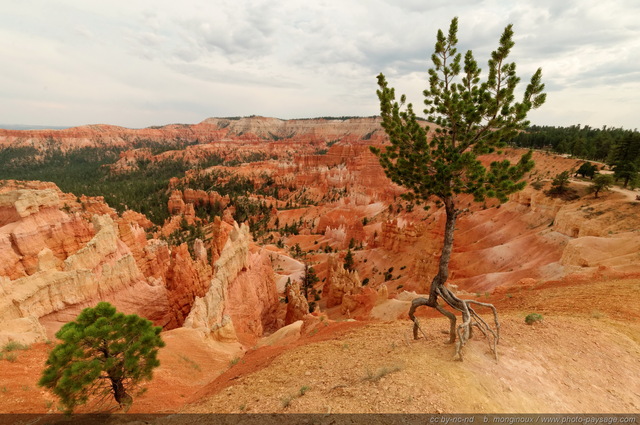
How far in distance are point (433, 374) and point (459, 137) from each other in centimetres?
623

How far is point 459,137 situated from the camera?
8102 mm

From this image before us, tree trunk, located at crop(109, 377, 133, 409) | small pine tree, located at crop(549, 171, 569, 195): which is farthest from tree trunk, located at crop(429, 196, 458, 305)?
small pine tree, located at crop(549, 171, 569, 195)

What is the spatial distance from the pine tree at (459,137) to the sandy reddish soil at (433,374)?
3.73 ft

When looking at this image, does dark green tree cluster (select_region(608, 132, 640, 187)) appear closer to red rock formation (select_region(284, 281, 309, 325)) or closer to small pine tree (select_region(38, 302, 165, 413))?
red rock formation (select_region(284, 281, 309, 325))

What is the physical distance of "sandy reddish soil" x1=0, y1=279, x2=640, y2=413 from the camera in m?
6.37

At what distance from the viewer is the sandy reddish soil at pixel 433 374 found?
637 cm

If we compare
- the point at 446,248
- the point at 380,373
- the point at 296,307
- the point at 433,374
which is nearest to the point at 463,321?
the point at 433,374

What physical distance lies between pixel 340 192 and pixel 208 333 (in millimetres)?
95615

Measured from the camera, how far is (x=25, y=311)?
1499 cm

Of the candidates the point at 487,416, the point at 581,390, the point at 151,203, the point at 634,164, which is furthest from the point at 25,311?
the point at 151,203

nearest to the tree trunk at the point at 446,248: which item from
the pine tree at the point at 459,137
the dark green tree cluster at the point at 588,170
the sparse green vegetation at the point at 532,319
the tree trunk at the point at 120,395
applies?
the pine tree at the point at 459,137

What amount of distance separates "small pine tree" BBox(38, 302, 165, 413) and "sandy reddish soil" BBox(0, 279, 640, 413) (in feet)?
5.30

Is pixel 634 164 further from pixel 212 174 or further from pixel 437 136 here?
pixel 212 174

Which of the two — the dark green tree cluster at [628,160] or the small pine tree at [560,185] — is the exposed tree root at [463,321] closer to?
the dark green tree cluster at [628,160]
